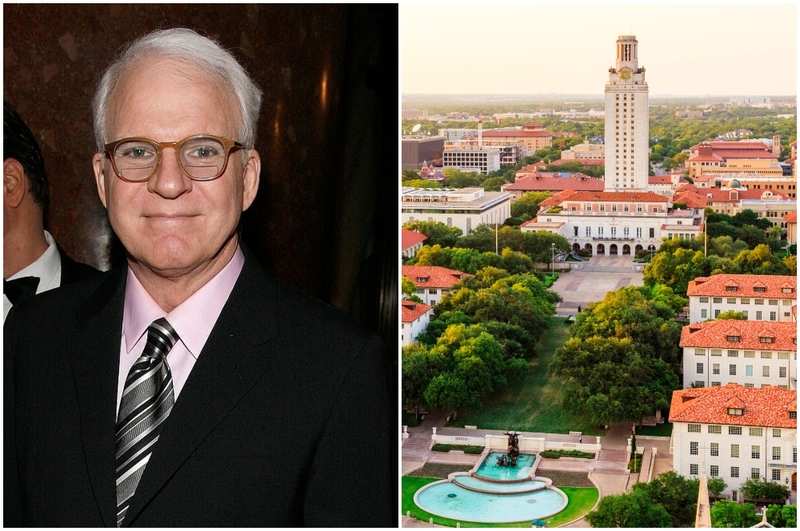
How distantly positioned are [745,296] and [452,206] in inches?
33.9

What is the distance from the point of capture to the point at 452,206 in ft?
8.71

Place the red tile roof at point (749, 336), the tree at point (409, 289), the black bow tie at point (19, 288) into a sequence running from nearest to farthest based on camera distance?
1. the black bow tie at point (19, 288)
2. the red tile roof at point (749, 336)
3. the tree at point (409, 289)

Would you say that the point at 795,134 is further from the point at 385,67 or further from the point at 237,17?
the point at 237,17

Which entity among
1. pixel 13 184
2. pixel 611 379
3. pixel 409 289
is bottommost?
pixel 611 379

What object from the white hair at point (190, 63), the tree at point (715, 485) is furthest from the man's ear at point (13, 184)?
the tree at point (715, 485)

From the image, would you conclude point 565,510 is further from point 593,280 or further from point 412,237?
point 412,237

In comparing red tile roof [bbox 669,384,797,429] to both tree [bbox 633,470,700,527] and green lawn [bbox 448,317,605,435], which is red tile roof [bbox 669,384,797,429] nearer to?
tree [bbox 633,470,700,527]

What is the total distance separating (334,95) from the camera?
2.10 meters

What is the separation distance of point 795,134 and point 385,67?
3.73ft

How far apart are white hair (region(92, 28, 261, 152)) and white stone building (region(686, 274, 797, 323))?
168 centimetres

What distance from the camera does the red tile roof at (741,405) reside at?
241cm

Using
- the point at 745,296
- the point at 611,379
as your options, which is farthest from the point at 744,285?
the point at 611,379

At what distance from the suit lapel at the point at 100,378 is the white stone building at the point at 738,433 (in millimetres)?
1691

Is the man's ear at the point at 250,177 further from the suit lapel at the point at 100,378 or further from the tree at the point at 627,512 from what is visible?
the tree at the point at 627,512
